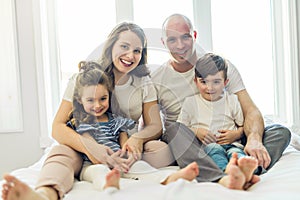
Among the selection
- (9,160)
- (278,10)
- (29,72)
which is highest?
(278,10)

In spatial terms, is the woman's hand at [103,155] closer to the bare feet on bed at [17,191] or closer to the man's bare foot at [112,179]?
the man's bare foot at [112,179]

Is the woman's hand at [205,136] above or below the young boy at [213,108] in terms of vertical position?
below

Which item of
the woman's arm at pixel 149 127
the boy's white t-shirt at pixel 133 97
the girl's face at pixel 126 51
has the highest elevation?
the girl's face at pixel 126 51

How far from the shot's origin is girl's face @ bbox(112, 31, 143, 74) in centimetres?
Answer: 125

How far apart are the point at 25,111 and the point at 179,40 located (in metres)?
A: 1.02

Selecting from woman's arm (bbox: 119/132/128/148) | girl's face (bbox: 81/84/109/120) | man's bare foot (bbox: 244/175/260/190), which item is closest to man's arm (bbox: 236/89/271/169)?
man's bare foot (bbox: 244/175/260/190)

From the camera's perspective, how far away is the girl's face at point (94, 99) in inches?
47.4

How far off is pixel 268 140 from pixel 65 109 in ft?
2.57

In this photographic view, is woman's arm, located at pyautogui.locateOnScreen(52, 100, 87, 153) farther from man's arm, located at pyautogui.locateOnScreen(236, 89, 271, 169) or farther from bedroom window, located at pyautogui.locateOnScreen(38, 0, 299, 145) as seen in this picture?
bedroom window, located at pyautogui.locateOnScreen(38, 0, 299, 145)

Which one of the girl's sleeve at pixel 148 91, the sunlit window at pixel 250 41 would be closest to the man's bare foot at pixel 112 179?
the girl's sleeve at pixel 148 91

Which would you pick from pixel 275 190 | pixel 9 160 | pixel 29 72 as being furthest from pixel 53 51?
pixel 275 190

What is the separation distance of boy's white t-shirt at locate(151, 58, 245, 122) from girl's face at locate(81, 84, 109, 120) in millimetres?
238

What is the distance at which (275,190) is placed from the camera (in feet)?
2.72

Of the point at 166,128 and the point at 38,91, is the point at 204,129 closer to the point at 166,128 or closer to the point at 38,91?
the point at 166,128
